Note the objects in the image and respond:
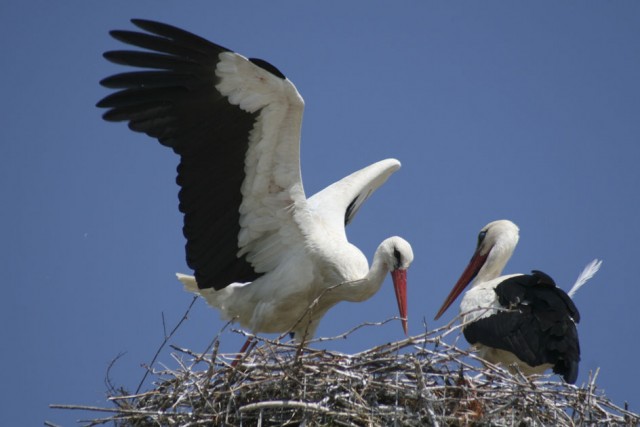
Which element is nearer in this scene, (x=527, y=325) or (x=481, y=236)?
(x=527, y=325)

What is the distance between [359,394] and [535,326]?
2.07 meters

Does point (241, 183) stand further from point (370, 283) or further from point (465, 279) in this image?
point (465, 279)

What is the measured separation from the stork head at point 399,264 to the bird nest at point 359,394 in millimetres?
1760

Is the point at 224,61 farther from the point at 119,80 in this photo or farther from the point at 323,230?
the point at 323,230

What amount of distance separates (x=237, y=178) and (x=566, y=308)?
8.20ft

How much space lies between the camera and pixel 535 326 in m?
8.13

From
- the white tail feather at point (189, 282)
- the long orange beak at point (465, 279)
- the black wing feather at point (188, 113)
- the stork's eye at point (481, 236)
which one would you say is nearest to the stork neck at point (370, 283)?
the black wing feather at point (188, 113)

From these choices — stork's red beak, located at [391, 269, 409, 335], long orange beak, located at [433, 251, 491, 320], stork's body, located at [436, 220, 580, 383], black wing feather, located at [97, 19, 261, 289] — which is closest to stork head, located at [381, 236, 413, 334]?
stork's red beak, located at [391, 269, 409, 335]

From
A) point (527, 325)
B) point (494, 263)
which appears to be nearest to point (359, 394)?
point (527, 325)

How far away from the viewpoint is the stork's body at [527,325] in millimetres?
7973

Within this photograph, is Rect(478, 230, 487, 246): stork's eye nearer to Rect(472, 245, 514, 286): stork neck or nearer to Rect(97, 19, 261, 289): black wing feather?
Rect(472, 245, 514, 286): stork neck

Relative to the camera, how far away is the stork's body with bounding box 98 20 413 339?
7.99m

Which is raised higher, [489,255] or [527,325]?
[489,255]

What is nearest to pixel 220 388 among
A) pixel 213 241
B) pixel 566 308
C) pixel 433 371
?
pixel 433 371
